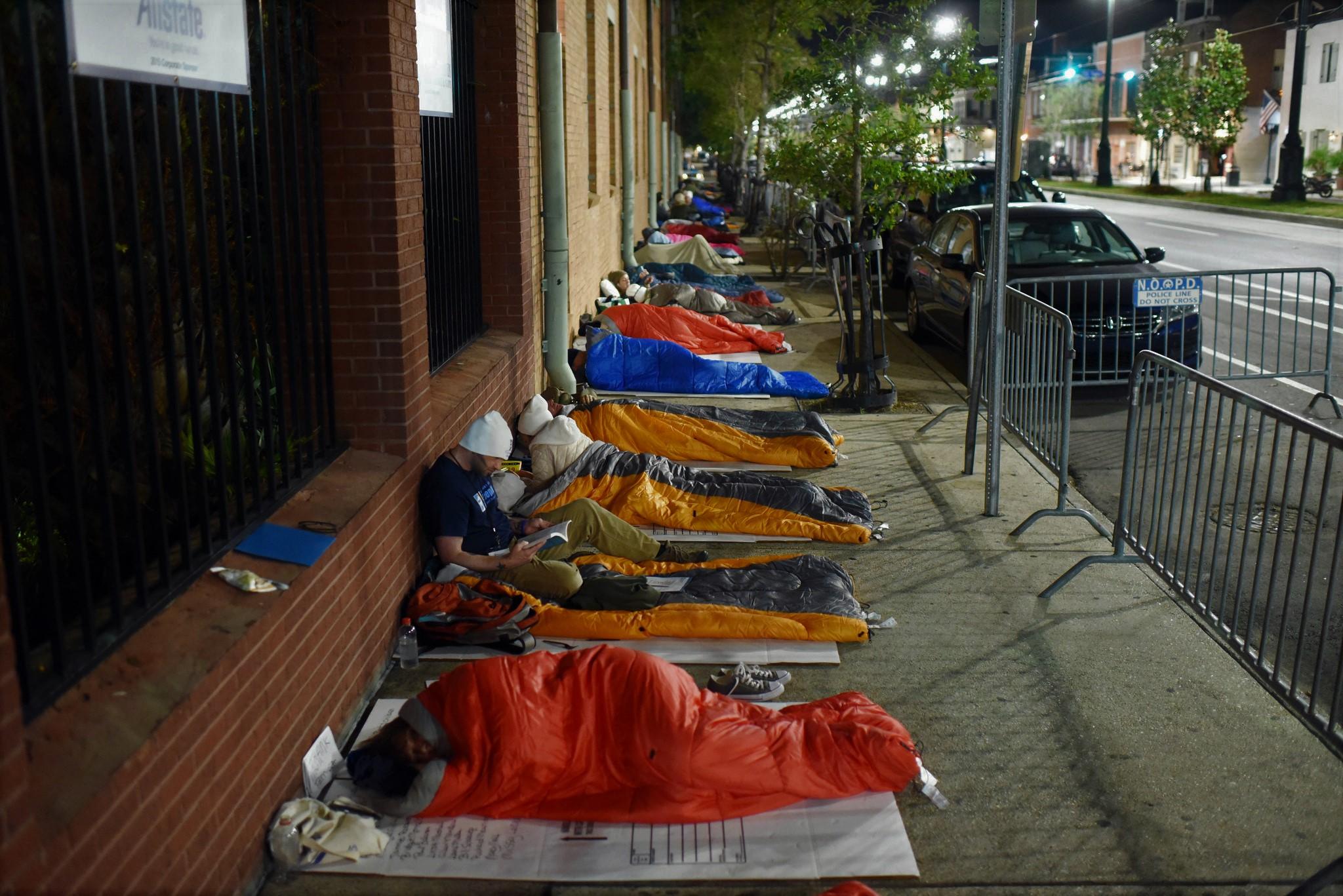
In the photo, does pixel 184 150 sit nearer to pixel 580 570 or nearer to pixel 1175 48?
pixel 580 570

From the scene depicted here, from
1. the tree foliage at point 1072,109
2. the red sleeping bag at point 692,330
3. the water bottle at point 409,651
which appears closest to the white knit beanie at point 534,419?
the water bottle at point 409,651

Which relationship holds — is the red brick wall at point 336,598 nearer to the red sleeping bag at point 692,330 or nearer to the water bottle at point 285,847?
the water bottle at point 285,847

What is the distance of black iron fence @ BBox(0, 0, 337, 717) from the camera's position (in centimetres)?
313

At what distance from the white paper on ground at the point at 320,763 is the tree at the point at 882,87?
43.5 ft

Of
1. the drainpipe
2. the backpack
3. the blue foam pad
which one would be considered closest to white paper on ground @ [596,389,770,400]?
the drainpipe

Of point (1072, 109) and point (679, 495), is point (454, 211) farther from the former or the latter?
point (1072, 109)

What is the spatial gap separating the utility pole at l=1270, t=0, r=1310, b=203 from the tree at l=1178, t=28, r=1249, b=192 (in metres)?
10.1

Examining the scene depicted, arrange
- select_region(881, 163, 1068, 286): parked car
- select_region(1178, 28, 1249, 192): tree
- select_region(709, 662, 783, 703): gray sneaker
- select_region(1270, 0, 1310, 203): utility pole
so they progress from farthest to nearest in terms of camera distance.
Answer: select_region(1178, 28, 1249, 192): tree < select_region(1270, 0, 1310, 203): utility pole < select_region(881, 163, 1068, 286): parked car < select_region(709, 662, 783, 703): gray sneaker

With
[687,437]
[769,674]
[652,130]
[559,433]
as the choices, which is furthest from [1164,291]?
[652,130]

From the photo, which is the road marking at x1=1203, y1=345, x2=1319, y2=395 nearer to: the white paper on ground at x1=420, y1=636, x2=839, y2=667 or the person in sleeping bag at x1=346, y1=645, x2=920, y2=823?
the white paper on ground at x1=420, y1=636, x2=839, y2=667

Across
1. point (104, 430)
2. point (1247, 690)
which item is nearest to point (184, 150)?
point (104, 430)

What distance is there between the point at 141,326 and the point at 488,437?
2267 millimetres

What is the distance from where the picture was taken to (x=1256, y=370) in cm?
1198

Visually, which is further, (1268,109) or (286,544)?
(1268,109)
